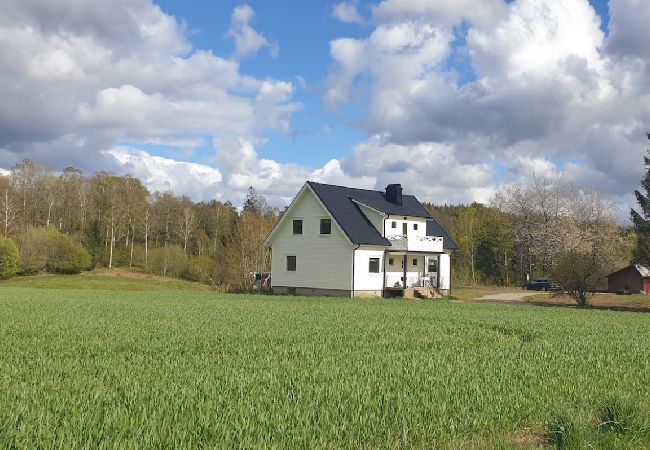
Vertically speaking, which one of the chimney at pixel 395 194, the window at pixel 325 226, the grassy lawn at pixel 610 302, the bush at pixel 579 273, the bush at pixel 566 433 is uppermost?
the chimney at pixel 395 194

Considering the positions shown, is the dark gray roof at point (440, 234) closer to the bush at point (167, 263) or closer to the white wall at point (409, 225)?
the white wall at point (409, 225)

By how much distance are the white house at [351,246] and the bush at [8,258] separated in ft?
98.5

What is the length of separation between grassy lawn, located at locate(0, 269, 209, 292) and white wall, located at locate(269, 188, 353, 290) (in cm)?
1509

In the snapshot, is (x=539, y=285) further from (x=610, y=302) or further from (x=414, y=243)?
(x=414, y=243)

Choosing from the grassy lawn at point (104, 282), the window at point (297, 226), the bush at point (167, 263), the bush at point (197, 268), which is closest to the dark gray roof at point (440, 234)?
the window at point (297, 226)

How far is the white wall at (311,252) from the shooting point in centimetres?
4291

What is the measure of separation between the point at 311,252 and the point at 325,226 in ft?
7.38

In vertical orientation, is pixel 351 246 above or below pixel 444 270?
above

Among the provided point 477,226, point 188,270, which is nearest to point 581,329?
point 188,270

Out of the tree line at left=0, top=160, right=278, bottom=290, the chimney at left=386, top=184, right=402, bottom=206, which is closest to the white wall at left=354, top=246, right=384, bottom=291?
the chimney at left=386, top=184, right=402, bottom=206

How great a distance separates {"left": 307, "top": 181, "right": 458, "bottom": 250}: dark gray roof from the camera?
43188 mm

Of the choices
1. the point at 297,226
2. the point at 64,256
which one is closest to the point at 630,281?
the point at 297,226

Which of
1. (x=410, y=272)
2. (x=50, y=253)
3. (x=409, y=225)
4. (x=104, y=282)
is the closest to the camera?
(x=410, y=272)

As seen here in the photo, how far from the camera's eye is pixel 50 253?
65625mm
